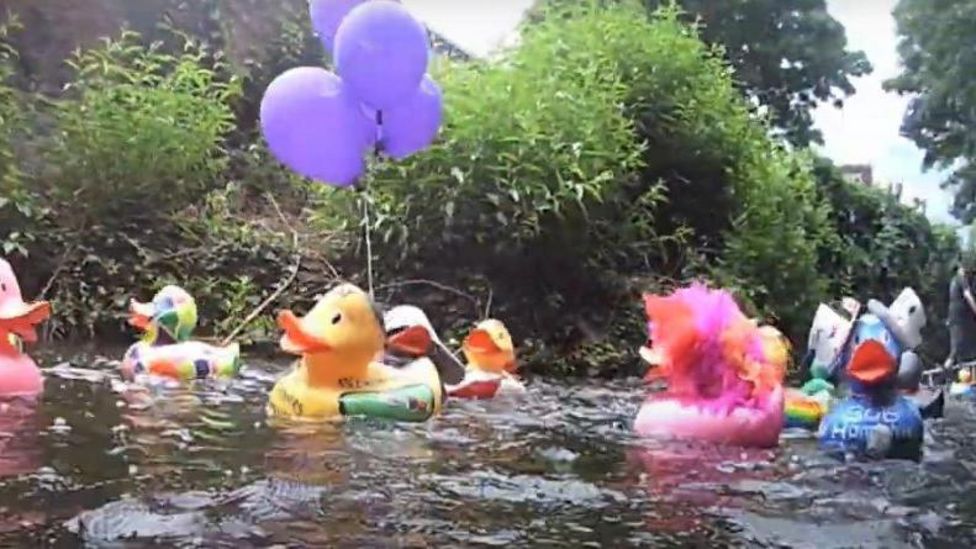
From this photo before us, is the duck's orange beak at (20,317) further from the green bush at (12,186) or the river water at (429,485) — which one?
the green bush at (12,186)

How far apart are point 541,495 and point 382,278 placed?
5533 mm

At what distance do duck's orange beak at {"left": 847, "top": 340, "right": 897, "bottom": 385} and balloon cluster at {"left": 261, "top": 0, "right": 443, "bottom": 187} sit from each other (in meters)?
3.11

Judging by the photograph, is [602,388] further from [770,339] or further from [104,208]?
[104,208]

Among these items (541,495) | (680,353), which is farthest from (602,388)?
(541,495)

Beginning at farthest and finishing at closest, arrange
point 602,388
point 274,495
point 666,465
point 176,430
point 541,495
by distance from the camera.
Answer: point 602,388
point 176,430
point 666,465
point 541,495
point 274,495

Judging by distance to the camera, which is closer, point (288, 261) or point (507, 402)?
point (507, 402)

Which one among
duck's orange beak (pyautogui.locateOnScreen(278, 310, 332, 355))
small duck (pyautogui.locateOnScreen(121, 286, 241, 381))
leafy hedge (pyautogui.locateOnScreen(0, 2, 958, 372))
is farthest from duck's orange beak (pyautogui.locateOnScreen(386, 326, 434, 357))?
leafy hedge (pyautogui.locateOnScreen(0, 2, 958, 372))

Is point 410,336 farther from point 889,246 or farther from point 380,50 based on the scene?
point 889,246

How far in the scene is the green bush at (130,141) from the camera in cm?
897

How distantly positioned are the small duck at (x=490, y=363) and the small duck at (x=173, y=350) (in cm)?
116

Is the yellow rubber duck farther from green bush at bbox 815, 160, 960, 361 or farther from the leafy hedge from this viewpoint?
green bush at bbox 815, 160, 960, 361

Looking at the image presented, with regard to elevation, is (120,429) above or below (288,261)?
below

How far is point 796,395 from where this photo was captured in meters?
5.96

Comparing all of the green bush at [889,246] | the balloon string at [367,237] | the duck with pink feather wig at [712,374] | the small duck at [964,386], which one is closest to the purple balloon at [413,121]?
the balloon string at [367,237]
